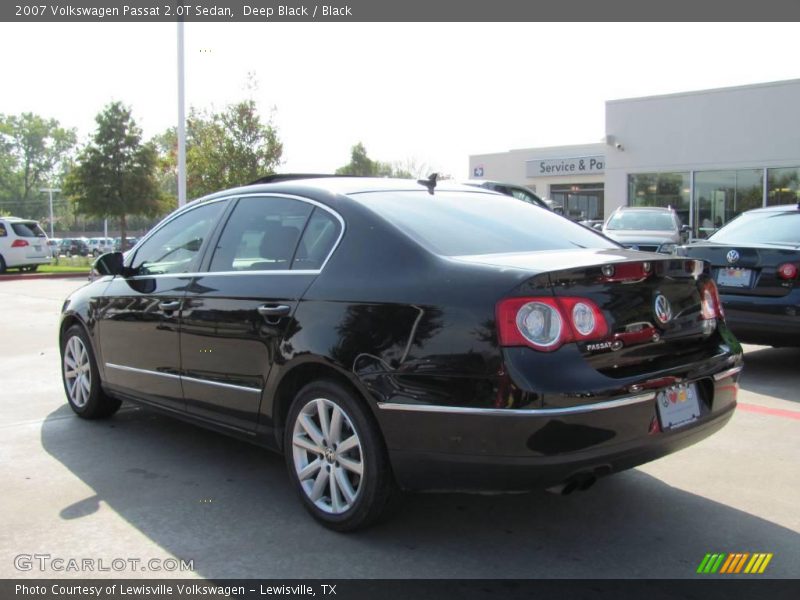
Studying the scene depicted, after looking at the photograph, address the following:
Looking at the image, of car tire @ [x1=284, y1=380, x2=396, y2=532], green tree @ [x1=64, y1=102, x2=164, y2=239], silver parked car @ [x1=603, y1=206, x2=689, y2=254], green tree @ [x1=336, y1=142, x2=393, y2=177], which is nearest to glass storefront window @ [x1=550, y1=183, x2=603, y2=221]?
green tree @ [x1=64, y1=102, x2=164, y2=239]

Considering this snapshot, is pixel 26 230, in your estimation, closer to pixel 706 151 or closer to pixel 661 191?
pixel 661 191

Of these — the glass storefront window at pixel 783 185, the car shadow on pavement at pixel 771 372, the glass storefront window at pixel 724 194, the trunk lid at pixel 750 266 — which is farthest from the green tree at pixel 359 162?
the trunk lid at pixel 750 266

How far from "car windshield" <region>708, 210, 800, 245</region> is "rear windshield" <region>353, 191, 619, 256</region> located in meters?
3.68

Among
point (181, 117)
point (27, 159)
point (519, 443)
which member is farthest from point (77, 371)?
point (27, 159)

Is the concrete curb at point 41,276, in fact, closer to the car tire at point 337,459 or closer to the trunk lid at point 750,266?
the trunk lid at point 750,266

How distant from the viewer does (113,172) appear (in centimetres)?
3444

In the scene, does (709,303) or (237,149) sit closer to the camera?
(709,303)

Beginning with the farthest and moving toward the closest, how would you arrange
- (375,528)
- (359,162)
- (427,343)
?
(359,162)
(375,528)
(427,343)

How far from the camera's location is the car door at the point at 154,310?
4656mm

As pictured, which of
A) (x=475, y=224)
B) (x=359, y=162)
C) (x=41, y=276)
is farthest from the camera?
(x=359, y=162)

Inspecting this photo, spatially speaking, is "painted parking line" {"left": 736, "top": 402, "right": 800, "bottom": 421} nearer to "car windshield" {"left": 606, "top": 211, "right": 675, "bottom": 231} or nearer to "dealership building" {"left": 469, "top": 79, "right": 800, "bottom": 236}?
"car windshield" {"left": 606, "top": 211, "right": 675, "bottom": 231}

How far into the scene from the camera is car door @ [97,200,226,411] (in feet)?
15.3

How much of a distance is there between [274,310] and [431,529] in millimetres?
1309

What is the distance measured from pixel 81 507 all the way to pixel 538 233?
2777 mm
